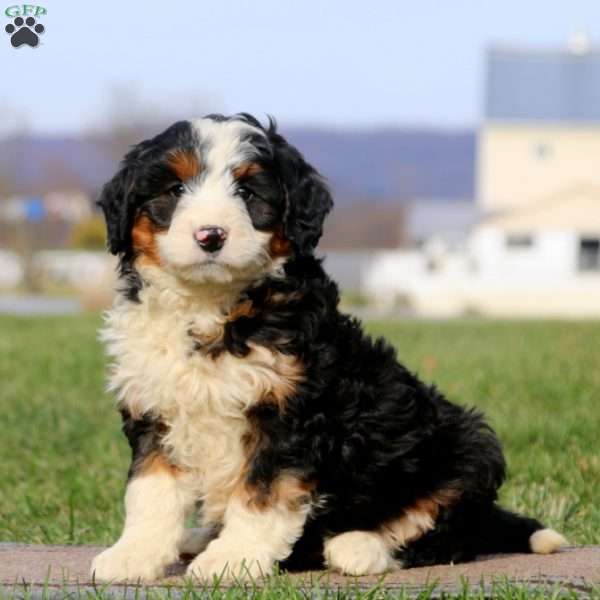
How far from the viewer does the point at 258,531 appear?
4.54 metres

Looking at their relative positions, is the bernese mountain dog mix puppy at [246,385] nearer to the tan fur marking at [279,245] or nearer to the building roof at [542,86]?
the tan fur marking at [279,245]

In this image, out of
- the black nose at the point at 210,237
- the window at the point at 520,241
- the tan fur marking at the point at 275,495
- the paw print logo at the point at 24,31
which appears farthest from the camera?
the window at the point at 520,241

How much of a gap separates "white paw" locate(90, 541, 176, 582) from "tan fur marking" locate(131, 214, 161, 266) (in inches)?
39.0

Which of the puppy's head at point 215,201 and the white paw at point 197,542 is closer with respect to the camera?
the puppy's head at point 215,201

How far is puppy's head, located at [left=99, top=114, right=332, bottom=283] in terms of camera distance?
4488mm

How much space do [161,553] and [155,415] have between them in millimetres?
475

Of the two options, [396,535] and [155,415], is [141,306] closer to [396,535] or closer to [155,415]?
[155,415]

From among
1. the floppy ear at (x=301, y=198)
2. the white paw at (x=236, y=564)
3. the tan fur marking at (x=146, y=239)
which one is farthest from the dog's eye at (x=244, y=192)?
the white paw at (x=236, y=564)

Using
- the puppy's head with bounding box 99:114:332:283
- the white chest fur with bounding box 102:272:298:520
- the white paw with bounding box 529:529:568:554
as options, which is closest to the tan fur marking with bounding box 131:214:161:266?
the puppy's head with bounding box 99:114:332:283

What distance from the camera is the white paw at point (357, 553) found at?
4.77 meters

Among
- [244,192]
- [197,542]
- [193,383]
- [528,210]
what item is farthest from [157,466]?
[528,210]

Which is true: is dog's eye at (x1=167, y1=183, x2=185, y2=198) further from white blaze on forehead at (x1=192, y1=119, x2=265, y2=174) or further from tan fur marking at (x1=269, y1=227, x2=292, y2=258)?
tan fur marking at (x1=269, y1=227, x2=292, y2=258)

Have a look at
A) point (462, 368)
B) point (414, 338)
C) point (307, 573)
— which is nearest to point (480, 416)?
point (307, 573)

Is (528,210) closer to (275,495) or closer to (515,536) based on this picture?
(515,536)
